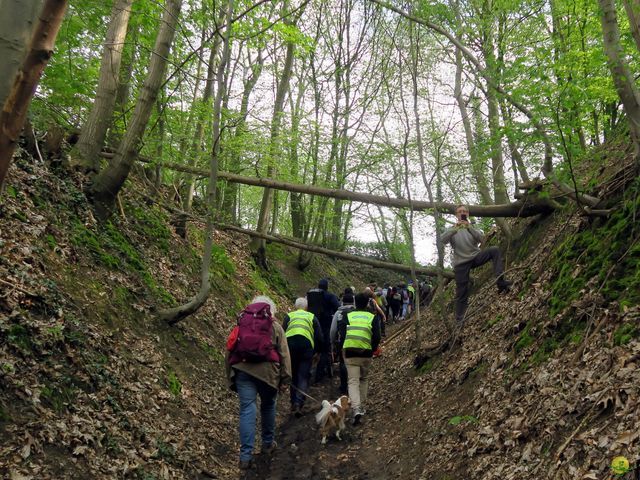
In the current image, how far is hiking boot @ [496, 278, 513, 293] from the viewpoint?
834 centimetres

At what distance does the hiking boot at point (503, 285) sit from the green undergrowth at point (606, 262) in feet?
5.87

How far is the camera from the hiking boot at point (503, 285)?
834 cm

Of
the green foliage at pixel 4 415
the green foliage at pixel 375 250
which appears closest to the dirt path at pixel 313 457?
the green foliage at pixel 4 415

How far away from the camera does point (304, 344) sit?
27.4ft

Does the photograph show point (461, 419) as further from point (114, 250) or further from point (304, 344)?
point (114, 250)

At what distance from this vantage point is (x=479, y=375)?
6.19m

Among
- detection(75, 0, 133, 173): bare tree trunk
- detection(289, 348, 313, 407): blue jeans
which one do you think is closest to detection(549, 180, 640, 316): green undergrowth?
detection(289, 348, 313, 407): blue jeans

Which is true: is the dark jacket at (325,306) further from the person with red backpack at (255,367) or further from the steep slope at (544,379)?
the person with red backpack at (255,367)

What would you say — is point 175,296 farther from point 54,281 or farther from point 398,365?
point 398,365

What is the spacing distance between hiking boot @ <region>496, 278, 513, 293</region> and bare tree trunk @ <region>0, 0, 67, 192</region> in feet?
26.3

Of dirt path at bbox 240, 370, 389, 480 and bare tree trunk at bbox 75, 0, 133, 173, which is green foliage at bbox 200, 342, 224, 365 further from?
bare tree trunk at bbox 75, 0, 133, 173

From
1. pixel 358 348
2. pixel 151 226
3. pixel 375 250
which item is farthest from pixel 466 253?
pixel 375 250

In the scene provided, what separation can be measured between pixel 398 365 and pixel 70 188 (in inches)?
304

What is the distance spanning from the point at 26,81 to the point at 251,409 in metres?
5.00
